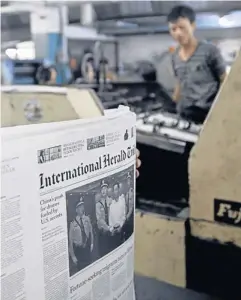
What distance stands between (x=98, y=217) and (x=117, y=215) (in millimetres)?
48

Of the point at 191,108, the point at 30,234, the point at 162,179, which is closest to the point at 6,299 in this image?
the point at 30,234

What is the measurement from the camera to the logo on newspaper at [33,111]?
3.87ft

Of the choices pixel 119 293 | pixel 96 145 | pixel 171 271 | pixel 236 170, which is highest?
pixel 96 145

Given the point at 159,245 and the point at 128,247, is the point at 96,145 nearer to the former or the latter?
the point at 128,247

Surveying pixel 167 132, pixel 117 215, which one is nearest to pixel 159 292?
pixel 167 132

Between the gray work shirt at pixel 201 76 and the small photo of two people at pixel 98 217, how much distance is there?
1.22 m

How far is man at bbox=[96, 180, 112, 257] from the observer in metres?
0.67

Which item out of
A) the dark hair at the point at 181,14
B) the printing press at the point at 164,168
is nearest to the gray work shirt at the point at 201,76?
the dark hair at the point at 181,14

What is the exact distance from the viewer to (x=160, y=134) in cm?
132

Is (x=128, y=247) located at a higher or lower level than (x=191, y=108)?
lower

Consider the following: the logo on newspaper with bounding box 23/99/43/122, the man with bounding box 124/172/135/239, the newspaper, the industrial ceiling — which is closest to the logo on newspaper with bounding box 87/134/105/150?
the newspaper

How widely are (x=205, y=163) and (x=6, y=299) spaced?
0.63 m

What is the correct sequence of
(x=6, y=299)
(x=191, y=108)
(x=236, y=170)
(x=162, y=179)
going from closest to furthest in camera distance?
(x=6, y=299), (x=236, y=170), (x=162, y=179), (x=191, y=108)

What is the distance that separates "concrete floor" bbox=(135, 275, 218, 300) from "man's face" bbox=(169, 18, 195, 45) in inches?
42.8
